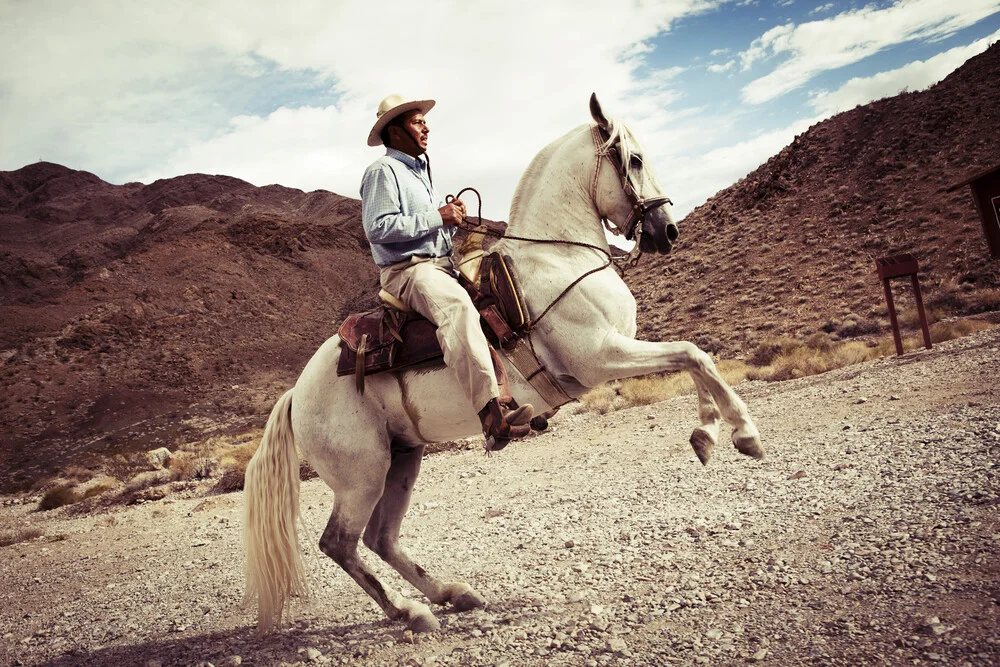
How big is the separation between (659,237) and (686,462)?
574 cm

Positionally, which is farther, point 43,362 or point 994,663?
point 43,362

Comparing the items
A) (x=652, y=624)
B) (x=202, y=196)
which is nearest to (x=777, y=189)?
(x=652, y=624)

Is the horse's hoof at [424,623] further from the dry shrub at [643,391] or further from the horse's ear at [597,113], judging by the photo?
the dry shrub at [643,391]

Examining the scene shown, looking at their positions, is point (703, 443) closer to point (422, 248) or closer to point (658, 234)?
point (658, 234)

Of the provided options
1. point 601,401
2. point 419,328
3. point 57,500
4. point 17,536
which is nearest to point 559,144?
point 419,328

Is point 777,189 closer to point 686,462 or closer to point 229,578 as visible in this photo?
point 686,462

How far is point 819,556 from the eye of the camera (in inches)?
188

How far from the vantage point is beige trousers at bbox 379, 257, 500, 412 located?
4281mm

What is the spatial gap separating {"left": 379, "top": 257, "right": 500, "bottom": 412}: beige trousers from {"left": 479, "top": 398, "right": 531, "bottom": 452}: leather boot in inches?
2.3

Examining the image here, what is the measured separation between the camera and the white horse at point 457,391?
4.38m

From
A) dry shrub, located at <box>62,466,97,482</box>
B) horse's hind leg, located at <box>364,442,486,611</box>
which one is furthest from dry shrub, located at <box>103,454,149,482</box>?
horse's hind leg, located at <box>364,442,486,611</box>

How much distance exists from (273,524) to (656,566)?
300 centimetres

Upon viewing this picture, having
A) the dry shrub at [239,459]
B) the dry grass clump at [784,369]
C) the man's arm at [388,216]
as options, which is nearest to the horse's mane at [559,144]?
the man's arm at [388,216]

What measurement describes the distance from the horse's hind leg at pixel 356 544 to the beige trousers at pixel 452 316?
4.03ft
